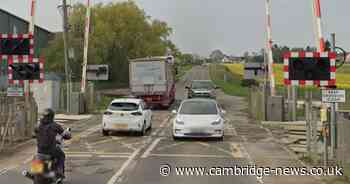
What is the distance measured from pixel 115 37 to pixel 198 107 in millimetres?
43010

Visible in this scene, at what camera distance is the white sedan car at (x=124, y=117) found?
830 inches

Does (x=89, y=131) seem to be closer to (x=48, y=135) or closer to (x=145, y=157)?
(x=145, y=157)

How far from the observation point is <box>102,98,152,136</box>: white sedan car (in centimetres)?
2109

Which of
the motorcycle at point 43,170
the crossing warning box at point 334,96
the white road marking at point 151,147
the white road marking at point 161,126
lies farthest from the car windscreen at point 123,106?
the motorcycle at point 43,170

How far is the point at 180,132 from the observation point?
1958cm

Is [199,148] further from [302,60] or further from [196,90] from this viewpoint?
[196,90]

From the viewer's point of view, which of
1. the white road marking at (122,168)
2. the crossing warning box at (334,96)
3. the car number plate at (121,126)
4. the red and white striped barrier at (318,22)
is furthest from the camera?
the car number plate at (121,126)

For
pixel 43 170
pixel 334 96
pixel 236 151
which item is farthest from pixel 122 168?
pixel 334 96

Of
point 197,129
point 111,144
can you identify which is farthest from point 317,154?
point 111,144

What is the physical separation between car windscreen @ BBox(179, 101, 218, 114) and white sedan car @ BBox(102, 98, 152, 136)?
1671 millimetres

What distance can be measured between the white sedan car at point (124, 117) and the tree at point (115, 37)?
33668mm

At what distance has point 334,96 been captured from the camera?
509 inches

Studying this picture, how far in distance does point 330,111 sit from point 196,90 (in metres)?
30.5

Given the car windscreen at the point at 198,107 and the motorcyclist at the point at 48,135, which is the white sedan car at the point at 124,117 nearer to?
the car windscreen at the point at 198,107
